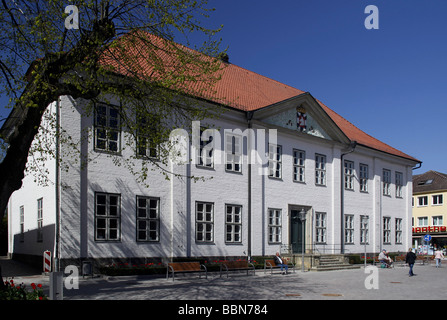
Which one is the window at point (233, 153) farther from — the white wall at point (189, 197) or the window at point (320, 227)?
the window at point (320, 227)

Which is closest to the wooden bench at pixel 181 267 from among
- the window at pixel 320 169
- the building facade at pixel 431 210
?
the window at pixel 320 169

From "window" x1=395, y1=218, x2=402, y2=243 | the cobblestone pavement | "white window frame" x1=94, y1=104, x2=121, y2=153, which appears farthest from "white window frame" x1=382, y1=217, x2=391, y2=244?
"white window frame" x1=94, y1=104, x2=121, y2=153

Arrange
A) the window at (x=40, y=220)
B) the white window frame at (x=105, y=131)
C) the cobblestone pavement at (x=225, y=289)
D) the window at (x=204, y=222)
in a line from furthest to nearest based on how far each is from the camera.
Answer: the window at (x=204, y=222), the window at (x=40, y=220), the white window frame at (x=105, y=131), the cobblestone pavement at (x=225, y=289)

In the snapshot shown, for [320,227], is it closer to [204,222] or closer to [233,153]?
[233,153]

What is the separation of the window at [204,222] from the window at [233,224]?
98 cm

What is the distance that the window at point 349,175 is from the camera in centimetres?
3244

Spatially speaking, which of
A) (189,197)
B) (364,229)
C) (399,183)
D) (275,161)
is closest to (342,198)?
(364,229)

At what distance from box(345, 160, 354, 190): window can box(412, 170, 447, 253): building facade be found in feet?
108

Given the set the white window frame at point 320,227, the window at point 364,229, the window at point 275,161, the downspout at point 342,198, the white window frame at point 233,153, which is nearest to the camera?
the white window frame at point 233,153

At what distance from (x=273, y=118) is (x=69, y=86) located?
52.5 ft

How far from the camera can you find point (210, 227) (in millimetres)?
23766
